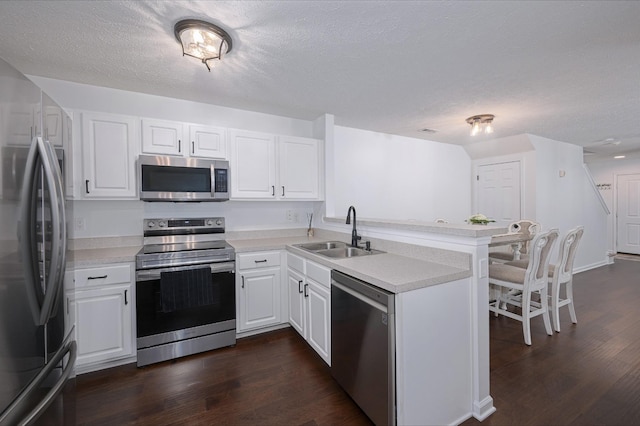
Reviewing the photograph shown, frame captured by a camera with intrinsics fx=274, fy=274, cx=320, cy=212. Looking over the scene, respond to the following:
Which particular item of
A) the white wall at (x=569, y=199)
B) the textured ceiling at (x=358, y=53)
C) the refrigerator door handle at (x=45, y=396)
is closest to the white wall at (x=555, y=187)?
the white wall at (x=569, y=199)

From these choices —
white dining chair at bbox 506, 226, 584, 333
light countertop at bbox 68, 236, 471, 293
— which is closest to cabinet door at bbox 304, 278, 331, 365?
light countertop at bbox 68, 236, 471, 293

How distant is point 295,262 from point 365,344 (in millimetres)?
1142

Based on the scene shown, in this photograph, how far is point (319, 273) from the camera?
7.13 ft

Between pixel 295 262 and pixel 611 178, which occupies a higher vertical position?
pixel 611 178

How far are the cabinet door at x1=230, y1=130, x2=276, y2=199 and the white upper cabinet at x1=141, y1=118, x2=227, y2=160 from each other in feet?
0.45

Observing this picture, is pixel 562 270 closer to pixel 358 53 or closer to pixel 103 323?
pixel 358 53

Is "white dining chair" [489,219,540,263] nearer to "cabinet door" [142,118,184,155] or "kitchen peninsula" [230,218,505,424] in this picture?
"kitchen peninsula" [230,218,505,424]

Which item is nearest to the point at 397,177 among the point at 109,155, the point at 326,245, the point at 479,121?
the point at 479,121

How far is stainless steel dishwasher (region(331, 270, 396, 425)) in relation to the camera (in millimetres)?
1462

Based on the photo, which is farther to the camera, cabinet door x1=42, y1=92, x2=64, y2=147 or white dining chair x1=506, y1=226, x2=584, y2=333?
white dining chair x1=506, y1=226, x2=584, y2=333

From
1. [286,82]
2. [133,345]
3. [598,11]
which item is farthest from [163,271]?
[598,11]

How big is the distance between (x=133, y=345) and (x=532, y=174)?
5777 mm

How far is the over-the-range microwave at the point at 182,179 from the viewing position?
237 cm

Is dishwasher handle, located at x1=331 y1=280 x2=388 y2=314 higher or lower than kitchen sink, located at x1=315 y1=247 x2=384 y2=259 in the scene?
lower
